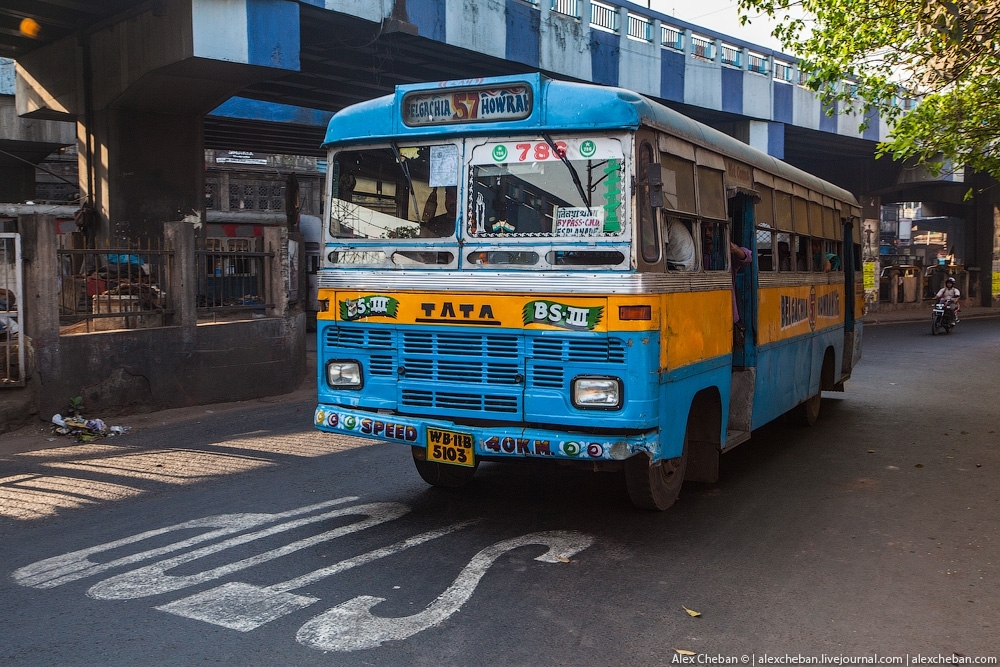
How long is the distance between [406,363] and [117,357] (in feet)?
19.1

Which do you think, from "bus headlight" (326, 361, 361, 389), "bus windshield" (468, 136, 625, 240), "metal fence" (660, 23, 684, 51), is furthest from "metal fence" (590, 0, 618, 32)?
"bus headlight" (326, 361, 361, 389)

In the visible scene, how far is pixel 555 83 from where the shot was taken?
5520mm

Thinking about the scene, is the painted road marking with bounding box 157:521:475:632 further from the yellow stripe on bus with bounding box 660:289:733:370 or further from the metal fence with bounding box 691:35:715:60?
the metal fence with bounding box 691:35:715:60

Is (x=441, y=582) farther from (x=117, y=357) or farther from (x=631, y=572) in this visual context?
(x=117, y=357)

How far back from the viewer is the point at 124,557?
5184mm

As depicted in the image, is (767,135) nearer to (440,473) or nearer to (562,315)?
(440,473)

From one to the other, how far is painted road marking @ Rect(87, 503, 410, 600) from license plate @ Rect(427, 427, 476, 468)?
0.72 m

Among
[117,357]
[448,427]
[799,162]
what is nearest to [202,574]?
[448,427]

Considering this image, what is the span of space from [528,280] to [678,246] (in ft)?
3.53

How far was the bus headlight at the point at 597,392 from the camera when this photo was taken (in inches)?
208

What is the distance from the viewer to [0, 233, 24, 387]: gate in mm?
9203

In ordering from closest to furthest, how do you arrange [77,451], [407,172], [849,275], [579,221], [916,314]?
[579,221], [407,172], [77,451], [849,275], [916,314]

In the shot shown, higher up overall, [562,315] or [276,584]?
[562,315]

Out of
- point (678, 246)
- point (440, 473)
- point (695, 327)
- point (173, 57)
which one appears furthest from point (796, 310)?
point (173, 57)
